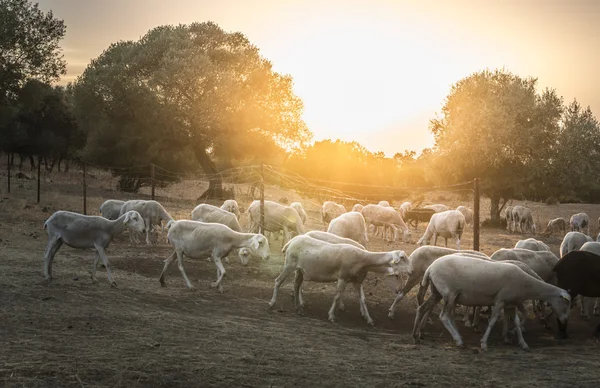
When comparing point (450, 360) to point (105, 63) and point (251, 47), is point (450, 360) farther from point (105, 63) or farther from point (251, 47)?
point (105, 63)

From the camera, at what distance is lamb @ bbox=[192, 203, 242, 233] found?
1958 cm

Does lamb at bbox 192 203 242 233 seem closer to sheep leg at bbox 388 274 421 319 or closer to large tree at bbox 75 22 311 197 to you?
sheep leg at bbox 388 274 421 319

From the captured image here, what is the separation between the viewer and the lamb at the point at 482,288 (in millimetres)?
11055

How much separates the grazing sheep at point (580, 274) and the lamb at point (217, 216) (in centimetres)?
1006

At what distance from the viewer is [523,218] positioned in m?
37.0

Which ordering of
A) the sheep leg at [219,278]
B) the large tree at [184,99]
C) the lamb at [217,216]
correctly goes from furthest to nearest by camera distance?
the large tree at [184,99] < the lamb at [217,216] < the sheep leg at [219,278]

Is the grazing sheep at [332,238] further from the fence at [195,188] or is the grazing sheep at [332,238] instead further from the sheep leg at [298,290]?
the fence at [195,188]

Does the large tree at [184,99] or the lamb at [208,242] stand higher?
the large tree at [184,99]

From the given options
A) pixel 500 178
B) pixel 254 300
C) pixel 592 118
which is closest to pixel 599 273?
pixel 254 300

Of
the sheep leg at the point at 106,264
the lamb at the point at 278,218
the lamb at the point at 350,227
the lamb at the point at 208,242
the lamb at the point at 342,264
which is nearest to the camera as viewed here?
the lamb at the point at 342,264

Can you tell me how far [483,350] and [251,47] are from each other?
37.0 meters

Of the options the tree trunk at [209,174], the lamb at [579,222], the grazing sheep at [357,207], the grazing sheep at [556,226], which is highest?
the tree trunk at [209,174]

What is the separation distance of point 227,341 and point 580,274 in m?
8.09

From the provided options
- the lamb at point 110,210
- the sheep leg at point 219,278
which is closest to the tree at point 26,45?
the lamb at point 110,210
